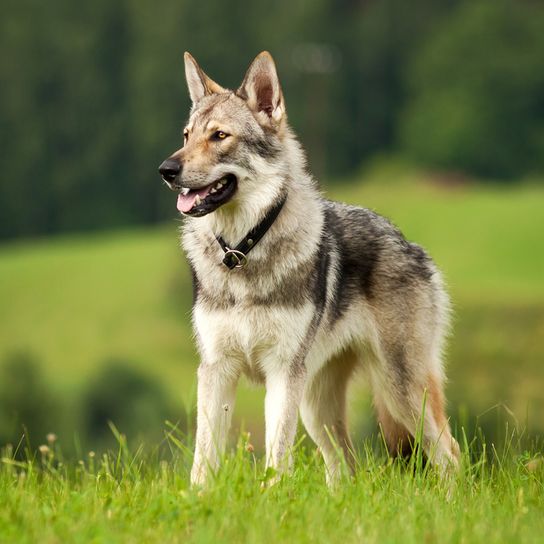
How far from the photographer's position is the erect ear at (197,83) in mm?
6074

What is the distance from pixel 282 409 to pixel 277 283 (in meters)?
0.61

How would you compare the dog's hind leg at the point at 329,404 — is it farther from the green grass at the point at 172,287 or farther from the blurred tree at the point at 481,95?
the blurred tree at the point at 481,95

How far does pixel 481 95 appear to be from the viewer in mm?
65562

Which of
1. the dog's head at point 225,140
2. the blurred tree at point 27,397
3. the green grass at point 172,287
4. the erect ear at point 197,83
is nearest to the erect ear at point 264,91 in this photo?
the dog's head at point 225,140

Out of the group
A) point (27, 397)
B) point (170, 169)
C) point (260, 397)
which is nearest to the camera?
point (170, 169)

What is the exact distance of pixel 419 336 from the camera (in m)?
6.50

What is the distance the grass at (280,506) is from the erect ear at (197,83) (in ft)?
6.05

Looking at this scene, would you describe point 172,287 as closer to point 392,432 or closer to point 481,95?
point 481,95

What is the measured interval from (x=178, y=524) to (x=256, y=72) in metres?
2.44

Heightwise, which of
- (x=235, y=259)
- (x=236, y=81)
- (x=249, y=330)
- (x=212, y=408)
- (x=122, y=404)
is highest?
(x=235, y=259)

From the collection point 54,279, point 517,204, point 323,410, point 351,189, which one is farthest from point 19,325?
point 323,410

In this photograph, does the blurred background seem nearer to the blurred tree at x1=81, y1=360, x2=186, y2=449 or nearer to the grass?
the blurred tree at x1=81, y1=360, x2=186, y2=449

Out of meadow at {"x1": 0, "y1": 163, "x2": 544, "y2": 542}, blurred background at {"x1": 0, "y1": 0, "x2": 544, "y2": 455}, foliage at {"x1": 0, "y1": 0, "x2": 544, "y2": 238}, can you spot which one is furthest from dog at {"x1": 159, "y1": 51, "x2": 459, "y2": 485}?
foliage at {"x1": 0, "y1": 0, "x2": 544, "y2": 238}

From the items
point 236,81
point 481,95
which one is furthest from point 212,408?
point 481,95
